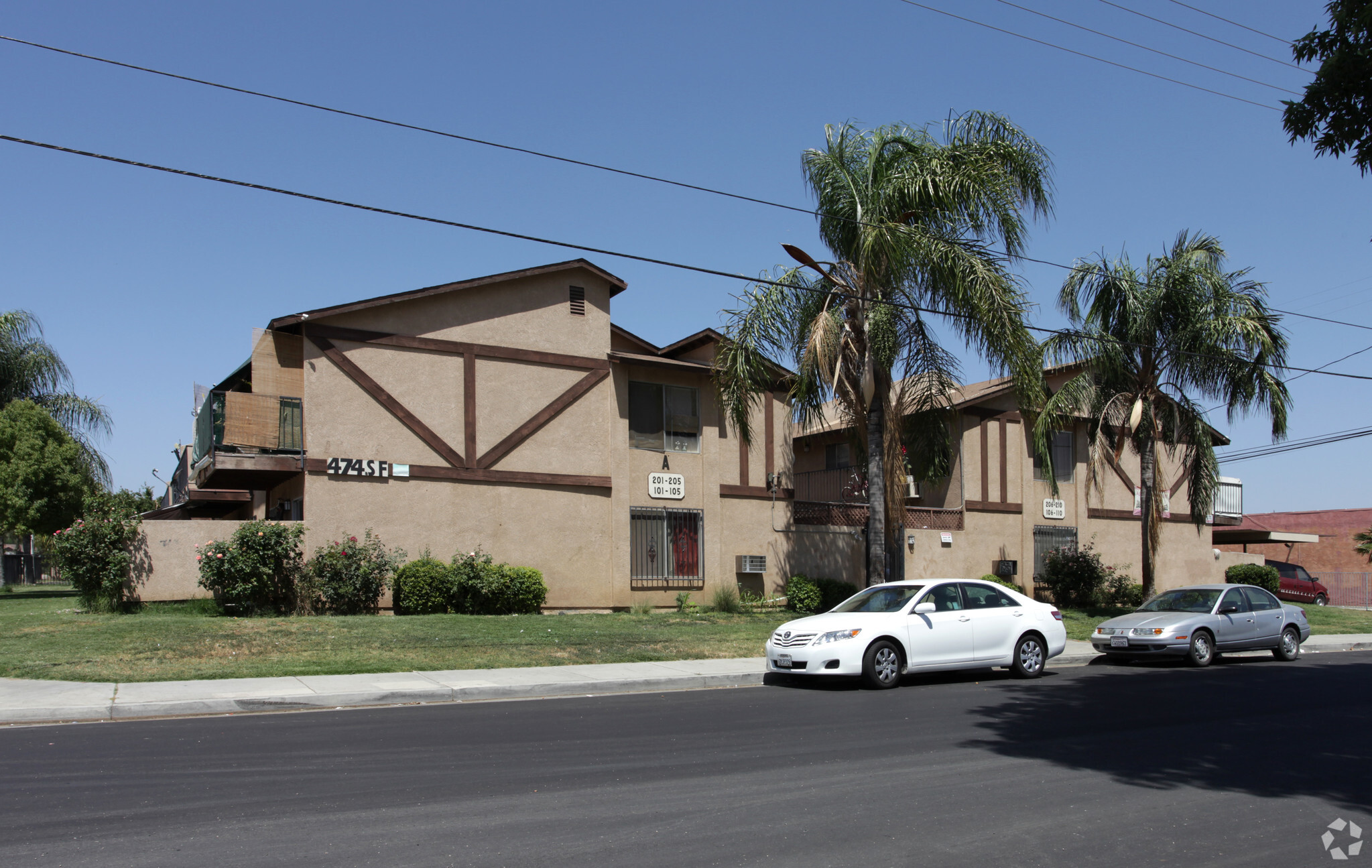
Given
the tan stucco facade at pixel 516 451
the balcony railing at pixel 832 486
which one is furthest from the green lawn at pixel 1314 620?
the balcony railing at pixel 832 486

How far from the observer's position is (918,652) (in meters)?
13.6

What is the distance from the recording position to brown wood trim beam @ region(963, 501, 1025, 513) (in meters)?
28.1

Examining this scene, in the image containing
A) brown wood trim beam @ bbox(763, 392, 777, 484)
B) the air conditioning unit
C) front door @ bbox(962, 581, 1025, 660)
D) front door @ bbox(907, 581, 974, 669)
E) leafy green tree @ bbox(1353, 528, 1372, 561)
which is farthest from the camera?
leafy green tree @ bbox(1353, 528, 1372, 561)

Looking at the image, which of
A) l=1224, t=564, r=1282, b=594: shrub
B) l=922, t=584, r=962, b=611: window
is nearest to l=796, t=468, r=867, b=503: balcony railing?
l=922, t=584, r=962, b=611: window

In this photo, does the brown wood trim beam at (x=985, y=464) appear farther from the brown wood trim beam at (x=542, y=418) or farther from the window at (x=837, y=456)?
the brown wood trim beam at (x=542, y=418)

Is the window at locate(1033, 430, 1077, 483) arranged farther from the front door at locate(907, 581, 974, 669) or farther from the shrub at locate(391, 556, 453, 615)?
the shrub at locate(391, 556, 453, 615)

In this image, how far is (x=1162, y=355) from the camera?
24.1m

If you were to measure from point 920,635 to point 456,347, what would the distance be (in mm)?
11557

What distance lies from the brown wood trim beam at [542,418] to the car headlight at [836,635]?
32.3ft

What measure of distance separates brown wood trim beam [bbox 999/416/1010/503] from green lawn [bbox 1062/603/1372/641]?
360 cm

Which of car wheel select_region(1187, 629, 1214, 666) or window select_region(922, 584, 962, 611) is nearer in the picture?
window select_region(922, 584, 962, 611)

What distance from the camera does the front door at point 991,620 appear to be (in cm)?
1419

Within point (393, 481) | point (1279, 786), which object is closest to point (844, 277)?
point (393, 481)

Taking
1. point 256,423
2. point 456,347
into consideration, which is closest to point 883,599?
point 456,347
